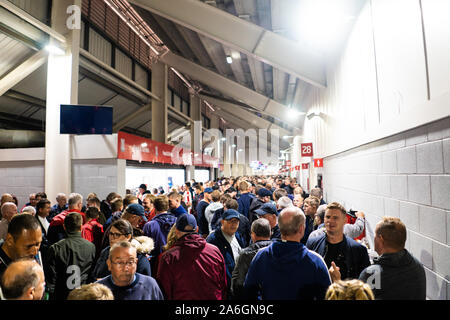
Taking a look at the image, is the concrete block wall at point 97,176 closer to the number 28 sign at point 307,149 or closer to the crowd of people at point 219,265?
the crowd of people at point 219,265

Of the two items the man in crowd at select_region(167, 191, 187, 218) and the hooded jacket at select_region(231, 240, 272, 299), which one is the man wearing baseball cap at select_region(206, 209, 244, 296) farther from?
the man in crowd at select_region(167, 191, 187, 218)

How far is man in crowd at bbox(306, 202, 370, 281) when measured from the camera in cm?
252

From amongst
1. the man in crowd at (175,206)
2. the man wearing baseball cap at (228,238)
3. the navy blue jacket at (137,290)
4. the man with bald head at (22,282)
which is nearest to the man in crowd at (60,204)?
the man in crowd at (175,206)

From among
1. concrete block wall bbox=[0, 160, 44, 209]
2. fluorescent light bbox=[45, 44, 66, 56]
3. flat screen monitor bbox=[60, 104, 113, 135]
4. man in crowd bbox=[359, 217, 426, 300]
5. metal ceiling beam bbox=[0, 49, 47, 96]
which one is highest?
fluorescent light bbox=[45, 44, 66, 56]

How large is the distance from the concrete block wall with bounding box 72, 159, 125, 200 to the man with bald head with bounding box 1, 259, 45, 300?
23.9ft

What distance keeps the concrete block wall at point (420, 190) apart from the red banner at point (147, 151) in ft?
23.2

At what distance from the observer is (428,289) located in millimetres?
2635

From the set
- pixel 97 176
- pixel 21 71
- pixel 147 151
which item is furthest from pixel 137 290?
pixel 147 151

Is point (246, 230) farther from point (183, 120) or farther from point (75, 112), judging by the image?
point (183, 120)

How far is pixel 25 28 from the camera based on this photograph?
731 centimetres

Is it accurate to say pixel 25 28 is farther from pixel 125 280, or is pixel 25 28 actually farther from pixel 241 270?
pixel 241 270

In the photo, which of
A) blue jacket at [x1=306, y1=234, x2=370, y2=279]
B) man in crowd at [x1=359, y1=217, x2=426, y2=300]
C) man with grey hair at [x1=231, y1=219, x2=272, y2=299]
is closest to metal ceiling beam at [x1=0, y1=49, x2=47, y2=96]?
man with grey hair at [x1=231, y1=219, x2=272, y2=299]

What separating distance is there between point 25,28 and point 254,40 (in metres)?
6.15

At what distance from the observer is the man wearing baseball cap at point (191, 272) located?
227 cm
